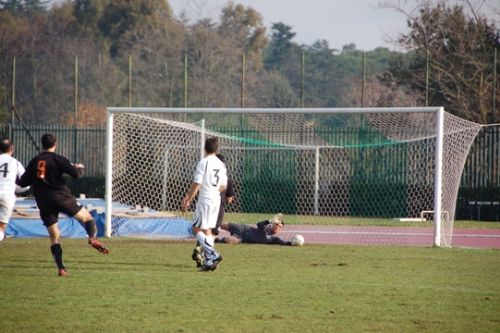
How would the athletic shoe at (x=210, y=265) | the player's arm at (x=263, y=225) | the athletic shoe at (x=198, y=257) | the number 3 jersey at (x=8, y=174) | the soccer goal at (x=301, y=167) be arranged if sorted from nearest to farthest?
the athletic shoe at (x=210, y=265), the athletic shoe at (x=198, y=257), the number 3 jersey at (x=8, y=174), the player's arm at (x=263, y=225), the soccer goal at (x=301, y=167)

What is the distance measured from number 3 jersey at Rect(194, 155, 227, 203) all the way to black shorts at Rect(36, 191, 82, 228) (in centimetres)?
180

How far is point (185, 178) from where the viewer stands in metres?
25.2

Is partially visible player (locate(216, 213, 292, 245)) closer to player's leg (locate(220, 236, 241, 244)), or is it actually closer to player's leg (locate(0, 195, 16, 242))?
player's leg (locate(220, 236, 241, 244))

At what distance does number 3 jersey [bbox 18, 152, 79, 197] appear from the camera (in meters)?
13.7

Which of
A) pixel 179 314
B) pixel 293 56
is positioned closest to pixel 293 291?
pixel 179 314

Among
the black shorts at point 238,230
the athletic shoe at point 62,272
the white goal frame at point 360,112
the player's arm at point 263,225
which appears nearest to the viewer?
the athletic shoe at point 62,272

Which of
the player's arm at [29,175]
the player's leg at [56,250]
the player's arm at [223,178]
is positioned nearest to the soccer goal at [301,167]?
the player's arm at [223,178]

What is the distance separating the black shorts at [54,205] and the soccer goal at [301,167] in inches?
250

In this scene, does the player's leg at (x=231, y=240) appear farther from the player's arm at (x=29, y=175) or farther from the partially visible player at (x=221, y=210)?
the player's arm at (x=29, y=175)

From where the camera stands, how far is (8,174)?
15352 mm

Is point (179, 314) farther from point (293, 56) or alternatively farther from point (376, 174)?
point (293, 56)

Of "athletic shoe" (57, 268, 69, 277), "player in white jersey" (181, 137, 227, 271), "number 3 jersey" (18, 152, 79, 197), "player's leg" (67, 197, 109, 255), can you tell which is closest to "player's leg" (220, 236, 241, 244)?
"player in white jersey" (181, 137, 227, 271)

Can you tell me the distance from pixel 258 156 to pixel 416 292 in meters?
18.0

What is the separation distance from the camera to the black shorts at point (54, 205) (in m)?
13.8
